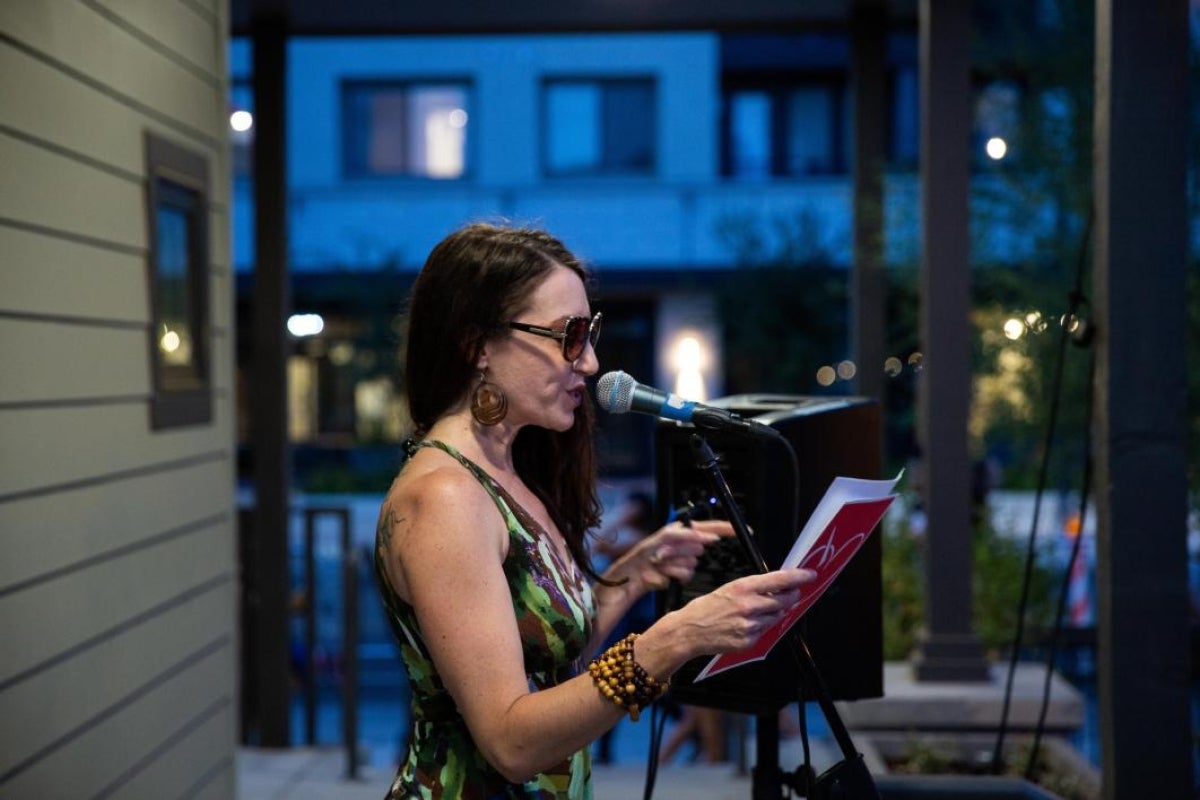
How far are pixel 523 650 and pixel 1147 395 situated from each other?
4.30 feet

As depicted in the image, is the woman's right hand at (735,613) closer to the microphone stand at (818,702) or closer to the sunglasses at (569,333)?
the microphone stand at (818,702)

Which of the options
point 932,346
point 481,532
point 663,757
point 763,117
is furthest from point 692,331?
point 481,532

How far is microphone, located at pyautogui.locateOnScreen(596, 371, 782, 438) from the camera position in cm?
188

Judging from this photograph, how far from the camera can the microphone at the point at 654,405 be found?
6.18 ft

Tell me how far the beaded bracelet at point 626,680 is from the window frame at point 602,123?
1635 cm

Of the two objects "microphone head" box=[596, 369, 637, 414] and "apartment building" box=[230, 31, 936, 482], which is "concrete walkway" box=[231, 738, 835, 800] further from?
"apartment building" box=[230, 31, 936, 482]

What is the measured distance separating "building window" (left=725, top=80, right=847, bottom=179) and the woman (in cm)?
1653

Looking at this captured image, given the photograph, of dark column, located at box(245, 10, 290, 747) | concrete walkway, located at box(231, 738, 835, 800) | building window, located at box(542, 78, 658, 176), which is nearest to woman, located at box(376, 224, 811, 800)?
concrete walkway, located at box(231, 738, 835, 800)

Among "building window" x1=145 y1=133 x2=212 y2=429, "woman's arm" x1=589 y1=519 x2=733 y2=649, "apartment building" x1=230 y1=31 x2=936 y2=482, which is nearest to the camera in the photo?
"woman's arm" x1=589 y1=519 x2=733 y2=649

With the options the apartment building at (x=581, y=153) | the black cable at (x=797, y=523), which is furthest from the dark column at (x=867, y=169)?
the apartment building at (x=581, y=153)

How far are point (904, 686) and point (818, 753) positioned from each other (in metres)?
0.41

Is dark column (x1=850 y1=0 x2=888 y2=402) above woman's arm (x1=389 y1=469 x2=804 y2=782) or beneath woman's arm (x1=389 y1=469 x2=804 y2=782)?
above

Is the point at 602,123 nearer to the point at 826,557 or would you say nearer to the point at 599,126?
the point at 599,126

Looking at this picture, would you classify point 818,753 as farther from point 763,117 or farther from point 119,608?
point 763,117
